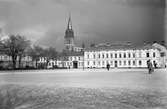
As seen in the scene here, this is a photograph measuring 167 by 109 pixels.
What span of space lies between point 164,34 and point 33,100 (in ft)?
4.77

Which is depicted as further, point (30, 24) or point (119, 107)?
point (30, 24)

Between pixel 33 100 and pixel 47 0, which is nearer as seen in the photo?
pixel 33 100

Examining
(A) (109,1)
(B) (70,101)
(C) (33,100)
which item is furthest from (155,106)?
(A) (109,1)

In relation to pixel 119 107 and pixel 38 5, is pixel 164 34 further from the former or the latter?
pixel 38 5

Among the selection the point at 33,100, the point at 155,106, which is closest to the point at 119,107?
the point at 155,106

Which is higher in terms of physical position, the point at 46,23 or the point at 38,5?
the point at 38,5

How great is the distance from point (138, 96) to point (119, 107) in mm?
305

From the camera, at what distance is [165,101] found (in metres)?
1.80

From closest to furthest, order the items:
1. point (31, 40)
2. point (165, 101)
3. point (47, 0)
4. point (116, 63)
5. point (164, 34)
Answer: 1. point (165, 101)
2. point (164, 34)
3. point (47, 0)
4. point (31, 40)
5. point (116, 63)

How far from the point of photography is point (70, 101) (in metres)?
1.81

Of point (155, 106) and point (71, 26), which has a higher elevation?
point (71, 26)

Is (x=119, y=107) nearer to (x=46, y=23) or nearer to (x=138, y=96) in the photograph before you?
(x=138, y=96)

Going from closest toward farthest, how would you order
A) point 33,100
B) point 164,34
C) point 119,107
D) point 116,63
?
point 119,107
point 33,100
point 164,34
point 116,63

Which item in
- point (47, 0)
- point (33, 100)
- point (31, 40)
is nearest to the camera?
point (33, 100)
